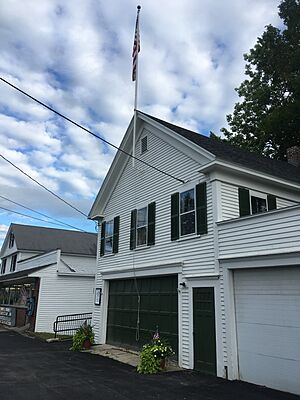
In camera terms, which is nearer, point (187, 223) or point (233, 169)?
point (233, 169)

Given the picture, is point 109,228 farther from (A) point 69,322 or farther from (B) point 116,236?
(A) point 69,322

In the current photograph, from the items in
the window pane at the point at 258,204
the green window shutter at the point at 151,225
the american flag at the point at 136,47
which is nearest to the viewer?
the window pane at the point at 258,204

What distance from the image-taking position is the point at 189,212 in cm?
1206

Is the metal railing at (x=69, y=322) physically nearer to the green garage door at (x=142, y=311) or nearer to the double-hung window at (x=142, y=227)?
the green garage door at (x=142, y=311)

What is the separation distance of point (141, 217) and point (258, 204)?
4.85 metres

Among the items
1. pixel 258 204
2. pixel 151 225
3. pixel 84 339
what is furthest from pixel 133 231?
pixel 258 204

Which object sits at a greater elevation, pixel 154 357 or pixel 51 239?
pixel 51 239

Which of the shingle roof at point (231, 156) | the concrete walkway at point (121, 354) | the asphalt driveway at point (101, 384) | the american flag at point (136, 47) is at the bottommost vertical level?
the asphalt driveway at point (101, 384)

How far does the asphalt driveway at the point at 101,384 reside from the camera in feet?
25.8

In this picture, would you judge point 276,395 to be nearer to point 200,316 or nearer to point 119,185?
point 200,316

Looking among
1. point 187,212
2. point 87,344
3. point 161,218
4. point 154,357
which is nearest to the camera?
point 154,357

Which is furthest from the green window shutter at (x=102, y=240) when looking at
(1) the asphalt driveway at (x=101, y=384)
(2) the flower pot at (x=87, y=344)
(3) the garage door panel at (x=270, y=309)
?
(3) the garage door panel at (x=270, y=309)

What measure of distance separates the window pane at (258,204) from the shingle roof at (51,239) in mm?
22588

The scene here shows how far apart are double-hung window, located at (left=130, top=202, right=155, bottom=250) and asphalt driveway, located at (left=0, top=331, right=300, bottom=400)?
14.5 ft
